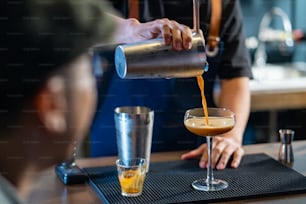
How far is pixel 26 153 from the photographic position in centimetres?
153

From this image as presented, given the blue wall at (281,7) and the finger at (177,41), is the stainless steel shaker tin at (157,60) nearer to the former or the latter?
the finger at (177,41)

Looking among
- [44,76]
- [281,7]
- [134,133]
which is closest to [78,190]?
[134,133]

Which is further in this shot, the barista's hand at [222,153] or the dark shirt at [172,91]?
the dark shirt at [172,91]

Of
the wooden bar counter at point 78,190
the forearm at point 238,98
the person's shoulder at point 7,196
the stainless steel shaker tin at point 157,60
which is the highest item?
the stainless steel shaker tin at point 157,60

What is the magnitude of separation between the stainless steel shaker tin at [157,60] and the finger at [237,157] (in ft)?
0.82

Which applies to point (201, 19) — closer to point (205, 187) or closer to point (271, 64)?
point (205, 187)

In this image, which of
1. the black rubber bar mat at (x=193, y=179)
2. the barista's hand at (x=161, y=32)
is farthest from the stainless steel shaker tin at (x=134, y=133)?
the barista's hand at (x=161, y=32)

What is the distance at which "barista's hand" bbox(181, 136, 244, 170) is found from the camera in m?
1.31

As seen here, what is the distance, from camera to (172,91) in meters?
1.71

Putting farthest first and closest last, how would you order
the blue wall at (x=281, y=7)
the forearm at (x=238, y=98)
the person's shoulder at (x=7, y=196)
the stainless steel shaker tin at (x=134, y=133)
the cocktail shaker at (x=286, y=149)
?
the blue wall at (x=281, y=7)
the forearm at (x=238, y=98)
the cocktail shaker at (x=286, y=149)
the stainless steel shaker tin at (x=134, y=133)
the person's shoulder at (x=7, y=196)

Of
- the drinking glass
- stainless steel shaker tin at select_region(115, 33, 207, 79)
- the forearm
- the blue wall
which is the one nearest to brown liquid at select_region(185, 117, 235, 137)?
the drinking glass

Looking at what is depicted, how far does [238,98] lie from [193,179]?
0.45 meters

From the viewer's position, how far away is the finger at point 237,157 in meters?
1.31

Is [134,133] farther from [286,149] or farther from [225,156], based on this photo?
[286,149]
